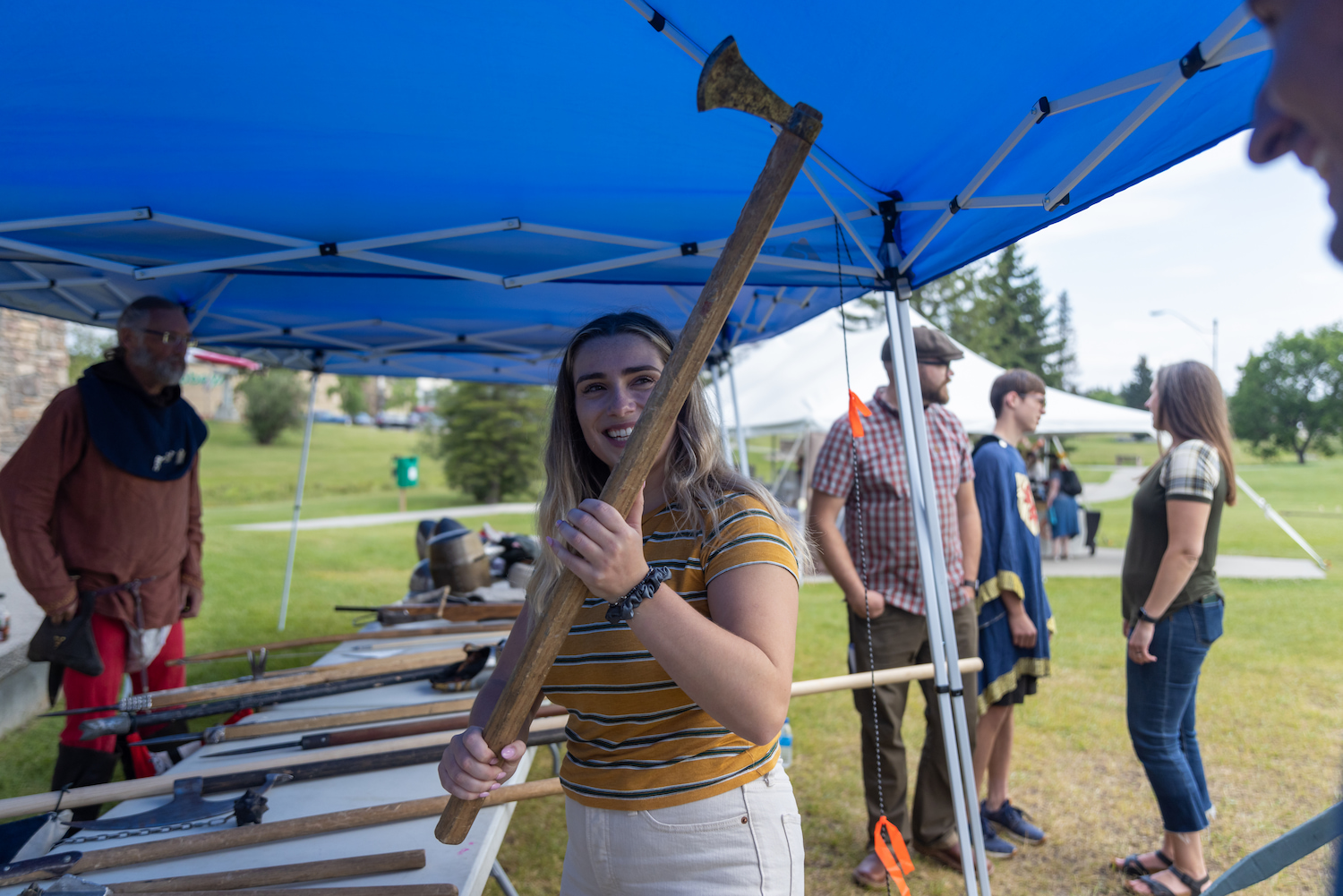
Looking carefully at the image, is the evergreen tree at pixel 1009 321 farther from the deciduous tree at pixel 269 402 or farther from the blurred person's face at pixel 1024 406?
the deciduous tree at pixel 269 402

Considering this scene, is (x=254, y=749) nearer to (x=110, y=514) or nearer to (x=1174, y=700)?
(x=110, y=514)

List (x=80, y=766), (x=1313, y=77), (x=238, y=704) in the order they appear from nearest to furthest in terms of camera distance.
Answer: (x=1313, y=77)
(x=80, y=766)
(x=238, y=704)

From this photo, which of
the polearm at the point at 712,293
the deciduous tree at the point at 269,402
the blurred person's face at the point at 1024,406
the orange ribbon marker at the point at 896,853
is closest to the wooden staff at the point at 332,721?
the orange ribbon marker at the point at 896,853

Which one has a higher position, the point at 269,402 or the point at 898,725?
the point at 269,402

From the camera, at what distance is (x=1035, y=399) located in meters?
3.54

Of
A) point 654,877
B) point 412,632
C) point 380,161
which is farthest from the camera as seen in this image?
point 412,632

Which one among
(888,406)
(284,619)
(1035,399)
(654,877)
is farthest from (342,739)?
(284,619)

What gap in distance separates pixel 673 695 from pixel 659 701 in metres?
0.03

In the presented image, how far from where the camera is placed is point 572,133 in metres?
2.18

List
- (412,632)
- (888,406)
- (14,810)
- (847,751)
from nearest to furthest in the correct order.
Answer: (14,810)
(888,406)
(412,632)
(847,751)

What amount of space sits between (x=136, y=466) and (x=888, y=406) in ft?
10.1

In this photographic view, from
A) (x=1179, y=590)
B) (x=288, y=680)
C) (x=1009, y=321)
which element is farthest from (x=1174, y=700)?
(x=1009, y=321)

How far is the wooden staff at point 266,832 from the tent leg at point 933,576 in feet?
4.21

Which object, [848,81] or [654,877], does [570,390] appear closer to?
[654,877]
